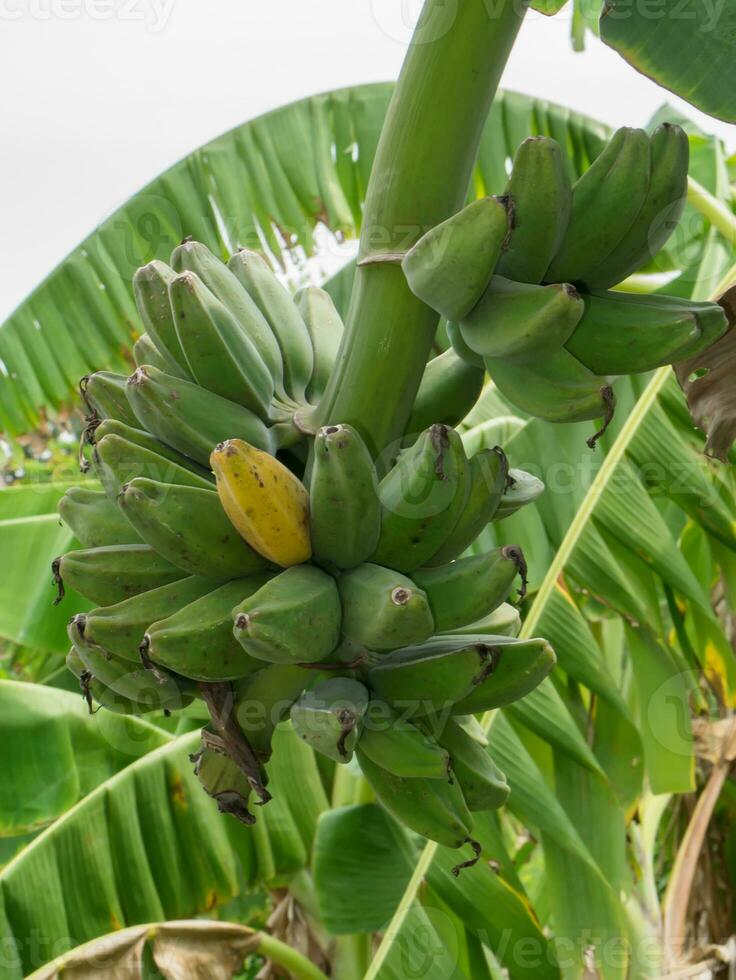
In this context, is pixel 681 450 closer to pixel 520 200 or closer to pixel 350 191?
pixel 350 191

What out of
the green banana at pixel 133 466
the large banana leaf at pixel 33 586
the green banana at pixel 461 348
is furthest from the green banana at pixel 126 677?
the large banana leaf at pixel 33 586

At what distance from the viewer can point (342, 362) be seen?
0.63 metres

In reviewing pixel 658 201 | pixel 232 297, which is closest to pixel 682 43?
pixel 658 201

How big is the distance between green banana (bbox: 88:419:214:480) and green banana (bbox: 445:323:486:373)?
205 millimetres

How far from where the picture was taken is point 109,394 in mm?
737

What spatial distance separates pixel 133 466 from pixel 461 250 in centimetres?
27

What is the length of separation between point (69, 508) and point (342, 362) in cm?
26

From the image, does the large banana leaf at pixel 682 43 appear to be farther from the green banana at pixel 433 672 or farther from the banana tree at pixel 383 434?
the green banana at pixel 433 672

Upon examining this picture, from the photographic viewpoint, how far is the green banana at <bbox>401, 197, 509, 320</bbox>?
21.9 inches

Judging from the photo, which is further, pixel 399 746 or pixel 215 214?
pixel 215 214

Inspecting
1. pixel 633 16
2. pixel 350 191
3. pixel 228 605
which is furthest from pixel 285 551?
pixel 350 191

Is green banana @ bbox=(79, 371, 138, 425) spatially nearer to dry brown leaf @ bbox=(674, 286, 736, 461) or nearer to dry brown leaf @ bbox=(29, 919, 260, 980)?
dry brown leaf @ bbox=(674, 286, 736, 461)

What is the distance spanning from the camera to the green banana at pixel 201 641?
60 cm

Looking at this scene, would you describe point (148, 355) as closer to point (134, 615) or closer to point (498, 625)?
point (134, 615)
